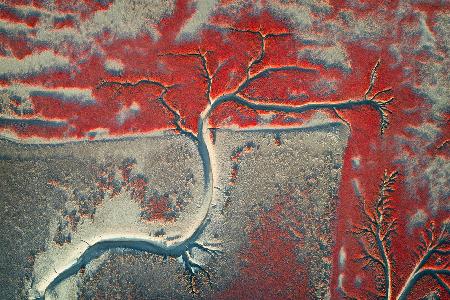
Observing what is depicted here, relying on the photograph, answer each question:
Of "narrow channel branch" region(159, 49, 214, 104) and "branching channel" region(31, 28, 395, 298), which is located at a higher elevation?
"narrow channel branch" region(159, 49, 214, 104)

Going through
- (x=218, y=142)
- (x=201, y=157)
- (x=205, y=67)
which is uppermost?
(x=205, y=67)

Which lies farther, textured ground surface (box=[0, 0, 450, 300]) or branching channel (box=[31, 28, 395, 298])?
branching channel (box=[31, 28, 395, 298])

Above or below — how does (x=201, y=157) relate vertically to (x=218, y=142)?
below

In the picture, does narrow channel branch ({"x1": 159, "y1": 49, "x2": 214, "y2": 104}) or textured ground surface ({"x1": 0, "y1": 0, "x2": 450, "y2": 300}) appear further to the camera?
narrow channel branch ({"x1": 159, "y1": 49, "x2": 214, "y2": 104})

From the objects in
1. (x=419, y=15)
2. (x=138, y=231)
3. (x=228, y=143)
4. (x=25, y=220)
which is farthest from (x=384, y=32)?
(x=25, y=220)

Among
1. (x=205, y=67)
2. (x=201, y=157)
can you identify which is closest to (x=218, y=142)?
(x=201, y=157)

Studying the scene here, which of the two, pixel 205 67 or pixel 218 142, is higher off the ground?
pixel 205 67

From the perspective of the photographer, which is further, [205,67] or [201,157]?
[201,157]

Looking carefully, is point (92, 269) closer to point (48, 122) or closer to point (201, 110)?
point (48, 122)

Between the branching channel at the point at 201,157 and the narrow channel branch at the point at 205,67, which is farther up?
the narrow channel branch at the point at 205,67

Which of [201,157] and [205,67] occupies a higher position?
[205,67]

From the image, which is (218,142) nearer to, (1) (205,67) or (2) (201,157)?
(2) (201,157)

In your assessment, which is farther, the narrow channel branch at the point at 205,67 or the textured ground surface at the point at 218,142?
the narrow channel branch at the point at 205,67
